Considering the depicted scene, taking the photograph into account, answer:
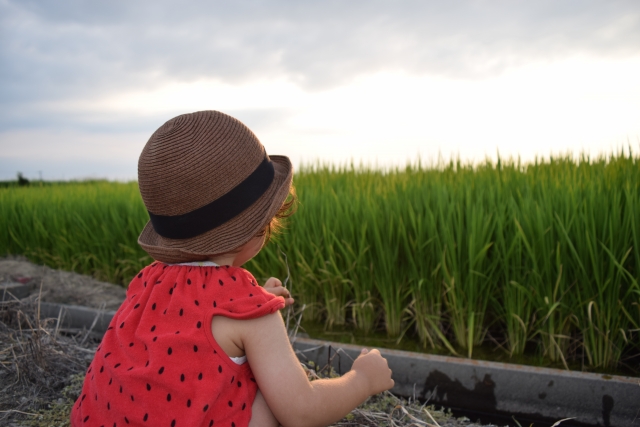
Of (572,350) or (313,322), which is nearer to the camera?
(572,350)

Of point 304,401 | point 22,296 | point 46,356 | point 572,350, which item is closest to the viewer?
point 304,401

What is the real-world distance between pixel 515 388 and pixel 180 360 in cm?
148

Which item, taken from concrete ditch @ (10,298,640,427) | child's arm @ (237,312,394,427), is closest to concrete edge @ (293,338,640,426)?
concrete ditch @ (10,298,640,427)

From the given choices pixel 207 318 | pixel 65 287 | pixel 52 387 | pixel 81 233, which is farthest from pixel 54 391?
pixel 81 233

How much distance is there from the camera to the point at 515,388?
2105 mm

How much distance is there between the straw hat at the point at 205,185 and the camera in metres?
1.21

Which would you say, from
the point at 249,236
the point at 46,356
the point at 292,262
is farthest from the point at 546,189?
the point at 46,356

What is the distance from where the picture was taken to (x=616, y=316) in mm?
2354

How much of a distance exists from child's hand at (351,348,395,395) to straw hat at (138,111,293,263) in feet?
1.45

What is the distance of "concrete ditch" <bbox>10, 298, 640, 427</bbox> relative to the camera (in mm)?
2049

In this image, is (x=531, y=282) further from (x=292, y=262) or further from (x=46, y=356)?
(x=46, y=356)

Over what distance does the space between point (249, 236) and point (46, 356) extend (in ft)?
5.33

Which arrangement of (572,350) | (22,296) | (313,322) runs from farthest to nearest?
(22,296), (313,322), (572,350)

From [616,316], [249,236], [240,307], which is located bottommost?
[616,316]
